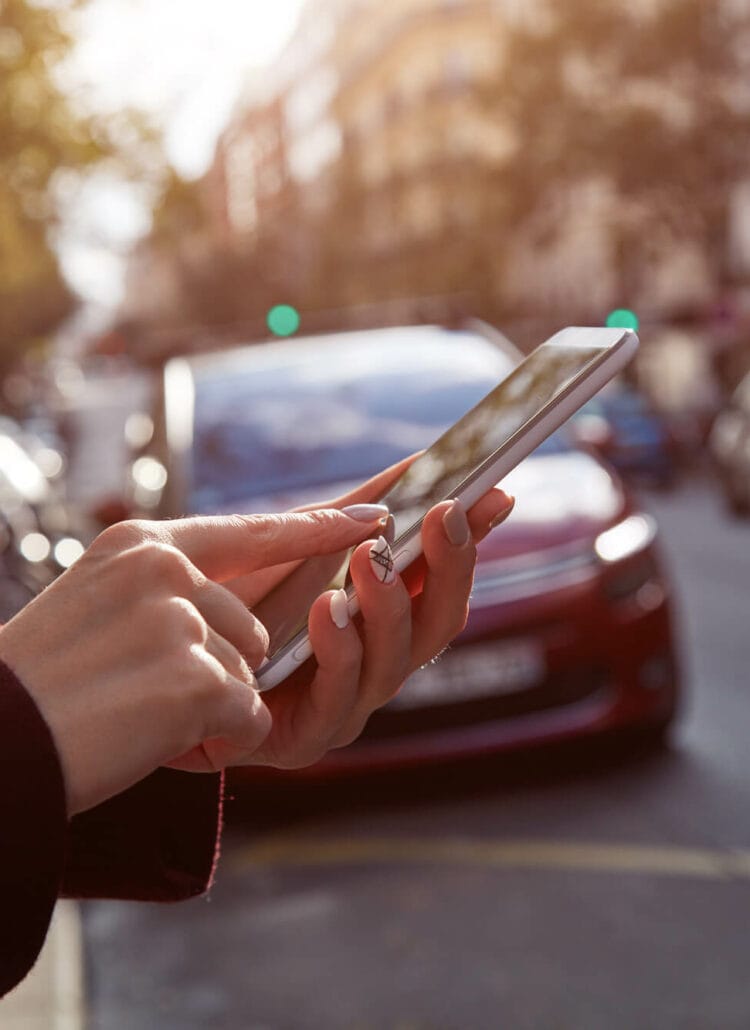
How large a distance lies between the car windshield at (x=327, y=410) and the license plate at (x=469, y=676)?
2.44 feet

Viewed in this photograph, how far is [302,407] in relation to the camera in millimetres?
7043

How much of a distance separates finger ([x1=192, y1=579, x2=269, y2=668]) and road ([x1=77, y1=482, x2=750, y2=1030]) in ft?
9.57

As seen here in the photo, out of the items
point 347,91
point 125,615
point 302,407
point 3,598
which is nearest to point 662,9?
point 3,598

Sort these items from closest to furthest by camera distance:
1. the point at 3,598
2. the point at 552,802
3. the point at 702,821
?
the point at 702,821 < the point at 552,802 < the point at 3,598

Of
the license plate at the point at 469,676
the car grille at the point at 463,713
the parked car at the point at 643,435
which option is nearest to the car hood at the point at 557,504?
the license plate at the point at 469,676

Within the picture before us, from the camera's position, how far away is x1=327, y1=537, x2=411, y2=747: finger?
1.59 metres

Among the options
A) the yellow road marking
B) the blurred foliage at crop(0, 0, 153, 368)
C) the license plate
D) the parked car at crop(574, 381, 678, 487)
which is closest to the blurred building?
the blurred foliage at crop(0, 0, 153, 368)

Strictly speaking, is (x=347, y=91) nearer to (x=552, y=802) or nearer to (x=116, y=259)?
(x=116, y=259)

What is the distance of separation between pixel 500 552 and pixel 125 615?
4.88m

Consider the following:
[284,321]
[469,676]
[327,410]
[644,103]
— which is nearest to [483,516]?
[469,676]

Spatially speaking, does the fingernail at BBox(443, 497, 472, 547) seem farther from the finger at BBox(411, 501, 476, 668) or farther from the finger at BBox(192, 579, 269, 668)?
the finger at BBox(192, 579, 269, 668)

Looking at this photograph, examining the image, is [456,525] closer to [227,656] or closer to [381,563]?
[381,563]

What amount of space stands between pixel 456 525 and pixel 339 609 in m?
0.13

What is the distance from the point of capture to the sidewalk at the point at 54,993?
173 inches
